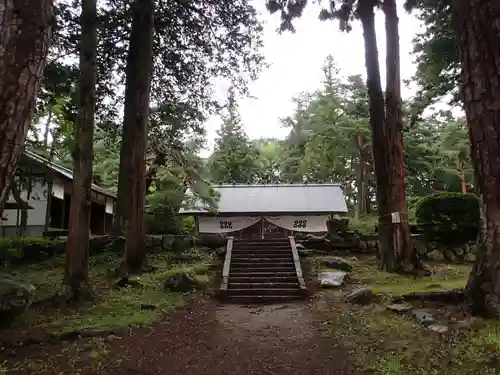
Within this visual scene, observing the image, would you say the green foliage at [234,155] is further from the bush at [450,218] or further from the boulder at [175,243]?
the bush at [450,218]

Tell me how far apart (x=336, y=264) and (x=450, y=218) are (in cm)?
421

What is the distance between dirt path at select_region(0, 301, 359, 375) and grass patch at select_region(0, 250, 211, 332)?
588mm

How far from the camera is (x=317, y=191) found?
2120cm

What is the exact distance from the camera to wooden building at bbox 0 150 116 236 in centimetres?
1325

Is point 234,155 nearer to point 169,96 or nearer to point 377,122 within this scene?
point 169,96

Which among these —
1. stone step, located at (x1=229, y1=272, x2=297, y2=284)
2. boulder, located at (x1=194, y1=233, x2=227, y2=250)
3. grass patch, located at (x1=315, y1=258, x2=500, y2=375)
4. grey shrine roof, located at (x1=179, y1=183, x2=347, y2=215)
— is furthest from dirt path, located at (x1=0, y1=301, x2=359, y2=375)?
grey shrine roof, located at (x1=179, y1=183, x2=347, y2=215)

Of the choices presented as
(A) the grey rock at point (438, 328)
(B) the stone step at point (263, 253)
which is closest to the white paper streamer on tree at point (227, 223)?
(B) the stone step at point (263, 253)

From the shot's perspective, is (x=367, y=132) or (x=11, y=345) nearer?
(x=11, y=345)

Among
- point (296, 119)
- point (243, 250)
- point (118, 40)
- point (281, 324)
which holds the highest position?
point (296, 119)

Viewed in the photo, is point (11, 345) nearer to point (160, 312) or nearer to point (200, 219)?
point (160, 312)

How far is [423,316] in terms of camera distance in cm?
596

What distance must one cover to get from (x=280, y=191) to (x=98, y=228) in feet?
32.3

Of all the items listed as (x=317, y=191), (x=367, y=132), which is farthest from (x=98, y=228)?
(x=367, y=132)

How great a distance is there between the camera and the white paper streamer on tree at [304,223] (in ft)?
65.5
